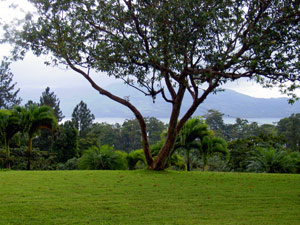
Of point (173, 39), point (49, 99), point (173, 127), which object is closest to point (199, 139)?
point (173, 127)

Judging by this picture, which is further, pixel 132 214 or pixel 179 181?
pixel 179 181

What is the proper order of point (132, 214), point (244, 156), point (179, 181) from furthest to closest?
point (244, 156) < point (179, 181) < point (132, 214)

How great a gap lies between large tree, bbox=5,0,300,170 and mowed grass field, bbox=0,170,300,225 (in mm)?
2595

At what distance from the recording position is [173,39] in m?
7.49

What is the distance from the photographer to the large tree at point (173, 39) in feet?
24.0

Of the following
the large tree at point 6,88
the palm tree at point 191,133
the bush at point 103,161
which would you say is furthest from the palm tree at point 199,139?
the large tree at point 6,88

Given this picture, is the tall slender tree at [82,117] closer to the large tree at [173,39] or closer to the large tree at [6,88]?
the large tree at [6,88]

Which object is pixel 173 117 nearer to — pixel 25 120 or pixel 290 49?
pixel 290 49

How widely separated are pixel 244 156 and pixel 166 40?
33.7 ft

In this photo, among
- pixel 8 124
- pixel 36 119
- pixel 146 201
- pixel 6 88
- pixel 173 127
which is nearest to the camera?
pixel 146 201

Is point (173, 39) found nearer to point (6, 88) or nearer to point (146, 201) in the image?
point (146, 201)

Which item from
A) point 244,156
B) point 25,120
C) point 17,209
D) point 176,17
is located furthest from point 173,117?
point 244,156

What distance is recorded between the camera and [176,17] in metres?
7.25

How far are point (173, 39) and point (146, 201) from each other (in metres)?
3.88
